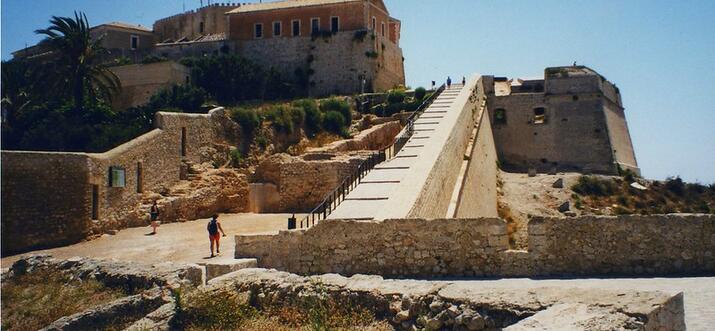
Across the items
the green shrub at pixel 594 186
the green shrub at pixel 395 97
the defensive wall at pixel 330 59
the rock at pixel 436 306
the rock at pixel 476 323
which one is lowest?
the rock at pixel 476 323

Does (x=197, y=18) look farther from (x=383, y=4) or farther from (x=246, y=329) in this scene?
(x=246, y=329)

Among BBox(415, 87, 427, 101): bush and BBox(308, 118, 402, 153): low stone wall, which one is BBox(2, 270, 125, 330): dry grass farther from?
BBox(415, 87, 427, 101): bush

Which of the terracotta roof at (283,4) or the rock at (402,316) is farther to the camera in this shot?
the terracotta roof at (283,4)

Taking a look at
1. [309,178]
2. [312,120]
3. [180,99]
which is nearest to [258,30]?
[180,99]

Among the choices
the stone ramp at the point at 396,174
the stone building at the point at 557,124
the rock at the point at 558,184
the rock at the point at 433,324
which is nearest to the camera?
the rock at the point at 433,324

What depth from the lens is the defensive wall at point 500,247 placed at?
8516mm

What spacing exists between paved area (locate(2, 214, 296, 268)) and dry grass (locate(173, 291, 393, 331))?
4296 millimetres

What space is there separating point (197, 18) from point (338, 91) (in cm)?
1802

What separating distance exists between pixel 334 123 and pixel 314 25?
13.1 meters

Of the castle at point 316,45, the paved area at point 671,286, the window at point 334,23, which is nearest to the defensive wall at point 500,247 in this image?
the paved area at point 671,286

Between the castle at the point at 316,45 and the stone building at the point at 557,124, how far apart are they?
8.22 m

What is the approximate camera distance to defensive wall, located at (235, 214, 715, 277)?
27.9 feet

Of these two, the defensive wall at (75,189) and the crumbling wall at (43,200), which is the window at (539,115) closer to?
the defensive wall at (75,189)

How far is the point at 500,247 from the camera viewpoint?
9109 millimetres
